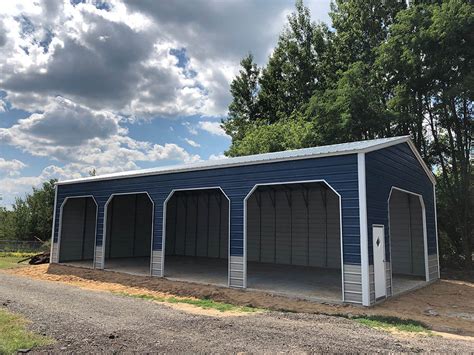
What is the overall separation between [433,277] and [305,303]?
6232 millimetres

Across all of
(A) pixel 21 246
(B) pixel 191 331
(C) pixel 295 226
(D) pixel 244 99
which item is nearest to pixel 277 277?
(C) pixel 295 226

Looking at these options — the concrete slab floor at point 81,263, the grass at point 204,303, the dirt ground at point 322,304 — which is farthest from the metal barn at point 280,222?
the grass at point 204,303

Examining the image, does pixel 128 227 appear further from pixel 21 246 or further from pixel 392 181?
pixel 392 181

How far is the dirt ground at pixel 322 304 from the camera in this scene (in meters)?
7.32

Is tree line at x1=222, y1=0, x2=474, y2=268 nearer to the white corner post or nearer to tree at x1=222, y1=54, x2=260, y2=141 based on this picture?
tree at x1=222, y1=54, x2=260, y2=141

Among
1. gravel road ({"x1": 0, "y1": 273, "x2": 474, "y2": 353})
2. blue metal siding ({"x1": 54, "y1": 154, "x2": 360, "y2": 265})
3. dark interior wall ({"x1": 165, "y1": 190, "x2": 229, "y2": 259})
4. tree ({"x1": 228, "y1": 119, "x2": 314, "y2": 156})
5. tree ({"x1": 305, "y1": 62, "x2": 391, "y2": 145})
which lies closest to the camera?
gravel road ({"x1": 0, "y1": 273, "x2": 474, "y2": 353})

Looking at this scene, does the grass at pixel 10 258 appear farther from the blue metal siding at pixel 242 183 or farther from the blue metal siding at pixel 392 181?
the blue metal siding at pixel 392 181

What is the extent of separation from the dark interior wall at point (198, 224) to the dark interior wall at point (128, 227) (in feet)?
4.12

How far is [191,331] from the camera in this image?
18.9ft

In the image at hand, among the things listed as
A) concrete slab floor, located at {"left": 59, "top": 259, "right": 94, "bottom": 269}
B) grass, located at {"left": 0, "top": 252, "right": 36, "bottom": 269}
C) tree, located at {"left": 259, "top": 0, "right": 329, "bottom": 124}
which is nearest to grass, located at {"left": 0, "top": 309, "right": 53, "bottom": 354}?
concrete slab floor, located at {"left": 59, "top": 259, "right": 94, "bottom": 269}

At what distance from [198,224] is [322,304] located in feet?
36.8

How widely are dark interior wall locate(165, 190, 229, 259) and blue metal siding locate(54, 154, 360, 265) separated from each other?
5.02 meters

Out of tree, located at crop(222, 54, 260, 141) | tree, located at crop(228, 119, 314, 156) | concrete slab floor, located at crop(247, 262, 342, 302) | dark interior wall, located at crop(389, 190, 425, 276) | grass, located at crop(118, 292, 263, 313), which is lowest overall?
grass, located at crop(118, 292, 263, 313)

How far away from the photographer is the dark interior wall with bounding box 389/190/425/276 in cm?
1273
